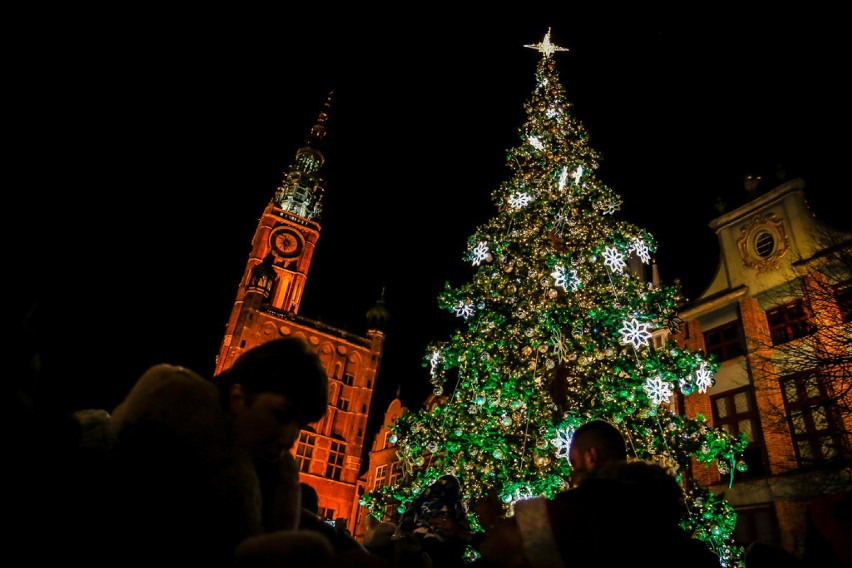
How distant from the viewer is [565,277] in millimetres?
7949

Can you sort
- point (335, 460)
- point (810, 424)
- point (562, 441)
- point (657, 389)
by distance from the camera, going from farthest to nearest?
1. point (335, 460)
2. point (810, 424)
3. point (657, 389)
4. point (562, 441)

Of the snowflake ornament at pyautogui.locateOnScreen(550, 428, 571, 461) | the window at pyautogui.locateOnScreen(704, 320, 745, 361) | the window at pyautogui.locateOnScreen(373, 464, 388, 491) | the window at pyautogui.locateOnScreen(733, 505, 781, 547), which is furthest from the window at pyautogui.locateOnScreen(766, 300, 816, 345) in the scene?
the window at pyautogui.locateOnScreen(373, 464, 388, 491)

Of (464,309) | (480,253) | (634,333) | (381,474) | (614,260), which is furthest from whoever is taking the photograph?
(381,474)

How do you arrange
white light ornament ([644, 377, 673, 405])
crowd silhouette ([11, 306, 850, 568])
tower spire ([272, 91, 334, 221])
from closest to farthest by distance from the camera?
1. crowd silhouette ([11, 306, 850, 568])
2. white light ornament ([644, 377, 673, 405])
3. tower spire ([272, 91, 334, 221])

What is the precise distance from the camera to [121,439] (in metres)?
1.27

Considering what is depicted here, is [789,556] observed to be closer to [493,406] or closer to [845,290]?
[493,406]

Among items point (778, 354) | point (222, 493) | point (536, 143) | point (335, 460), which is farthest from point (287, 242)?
point (222, 493)

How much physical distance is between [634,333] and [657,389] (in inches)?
36.6

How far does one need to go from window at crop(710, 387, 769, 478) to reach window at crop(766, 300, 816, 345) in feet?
5.95

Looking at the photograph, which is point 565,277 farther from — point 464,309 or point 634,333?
point 464,309

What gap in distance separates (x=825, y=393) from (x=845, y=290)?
8.40 ft

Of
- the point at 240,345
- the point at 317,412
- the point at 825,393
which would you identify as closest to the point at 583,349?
the point at 317,412

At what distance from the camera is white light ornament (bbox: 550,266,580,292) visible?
7945 mm

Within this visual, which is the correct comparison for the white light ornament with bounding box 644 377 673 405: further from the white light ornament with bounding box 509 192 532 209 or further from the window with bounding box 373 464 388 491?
the window with bounding box 373 464 388 491
